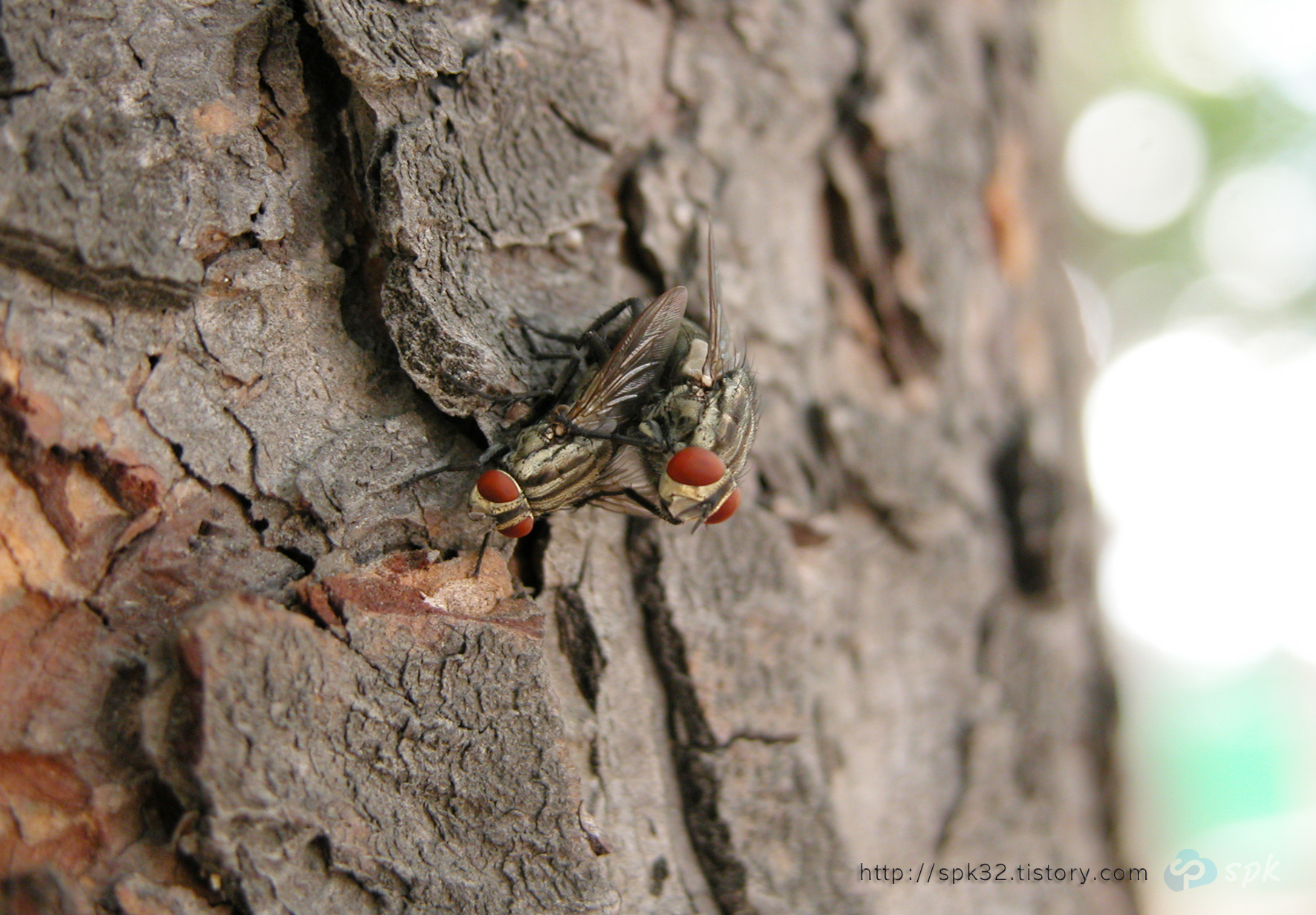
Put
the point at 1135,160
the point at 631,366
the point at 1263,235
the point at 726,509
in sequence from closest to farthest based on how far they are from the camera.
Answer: the point at 726,509
the point at 631,366
the point at 1263,235
the point at 1135,160

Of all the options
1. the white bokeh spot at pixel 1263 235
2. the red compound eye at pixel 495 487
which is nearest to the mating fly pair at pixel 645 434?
the red compound eye at pixel 495 487

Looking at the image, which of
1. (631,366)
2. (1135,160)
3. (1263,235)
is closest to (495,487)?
(631,366)

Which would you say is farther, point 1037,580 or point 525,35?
point 1037,580

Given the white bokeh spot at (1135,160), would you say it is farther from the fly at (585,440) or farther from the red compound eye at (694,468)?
the red compound eye at (694,468)

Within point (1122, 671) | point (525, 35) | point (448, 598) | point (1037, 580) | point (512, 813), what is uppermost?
point (525, 35)

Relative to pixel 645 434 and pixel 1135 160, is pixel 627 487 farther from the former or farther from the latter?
pixel 1135 160

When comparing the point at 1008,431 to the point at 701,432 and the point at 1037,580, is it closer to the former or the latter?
the point at 1037,580

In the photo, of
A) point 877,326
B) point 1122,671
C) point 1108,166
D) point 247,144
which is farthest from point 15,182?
point 1108,166

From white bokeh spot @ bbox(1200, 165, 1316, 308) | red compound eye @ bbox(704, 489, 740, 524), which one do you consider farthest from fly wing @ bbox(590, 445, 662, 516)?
white bokeh spot @ bbox(1200, 165, 1316, 308)
